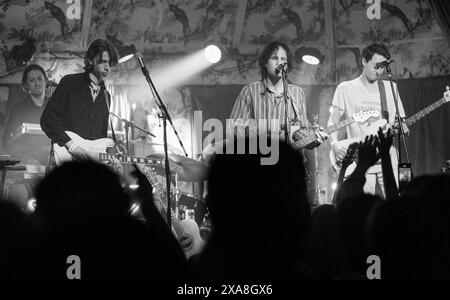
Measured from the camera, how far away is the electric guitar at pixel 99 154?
6043 mm

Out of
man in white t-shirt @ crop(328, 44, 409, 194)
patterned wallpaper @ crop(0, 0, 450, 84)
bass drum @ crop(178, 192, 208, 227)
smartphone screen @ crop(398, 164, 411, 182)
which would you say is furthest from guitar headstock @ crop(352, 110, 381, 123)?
smartphone screen @ crop(398, 164, 411, 182)

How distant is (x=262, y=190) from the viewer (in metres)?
2.22

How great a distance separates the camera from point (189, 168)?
6.89 meters

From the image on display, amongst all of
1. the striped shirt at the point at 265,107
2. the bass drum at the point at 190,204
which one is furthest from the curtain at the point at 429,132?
the bass drum at the point at 190,204

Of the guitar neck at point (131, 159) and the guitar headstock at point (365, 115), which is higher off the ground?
the guitar headstock at point (365, 115)

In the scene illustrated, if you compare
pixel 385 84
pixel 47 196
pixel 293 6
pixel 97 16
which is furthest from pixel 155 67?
pixel 47 196

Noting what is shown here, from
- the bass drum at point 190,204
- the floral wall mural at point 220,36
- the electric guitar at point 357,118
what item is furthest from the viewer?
the floral wall mural at point 220,36

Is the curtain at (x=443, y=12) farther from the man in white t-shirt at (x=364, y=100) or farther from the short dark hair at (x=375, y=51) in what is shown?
the short dark hair at (x=375, y=51)

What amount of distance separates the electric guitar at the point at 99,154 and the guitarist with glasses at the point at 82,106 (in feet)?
0.11

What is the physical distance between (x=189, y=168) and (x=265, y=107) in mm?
1090

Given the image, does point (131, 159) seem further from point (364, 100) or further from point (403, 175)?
point (364, 100)

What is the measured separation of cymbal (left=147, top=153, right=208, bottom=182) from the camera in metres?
6.75

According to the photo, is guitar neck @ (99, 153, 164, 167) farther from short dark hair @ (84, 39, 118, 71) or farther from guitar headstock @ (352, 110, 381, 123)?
guitar headstock @ (352, 110, 381, 123)
